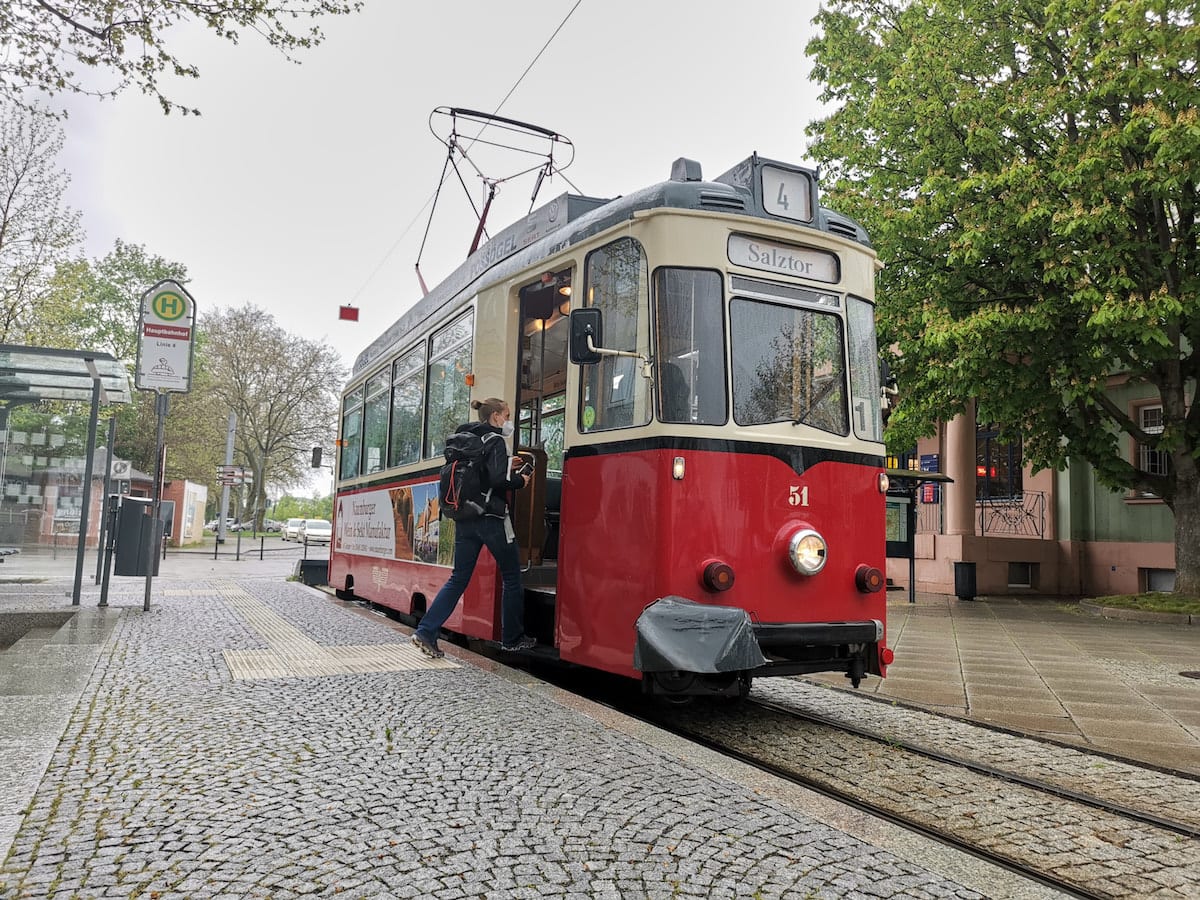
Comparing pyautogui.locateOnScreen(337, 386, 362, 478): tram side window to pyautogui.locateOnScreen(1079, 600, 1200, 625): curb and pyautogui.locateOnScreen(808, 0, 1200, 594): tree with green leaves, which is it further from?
pyautogui.locateOnScreen(1079, 600, 1200, 625): curb

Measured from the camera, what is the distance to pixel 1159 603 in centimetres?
1391

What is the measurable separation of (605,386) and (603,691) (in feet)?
7.85

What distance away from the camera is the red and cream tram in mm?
5148

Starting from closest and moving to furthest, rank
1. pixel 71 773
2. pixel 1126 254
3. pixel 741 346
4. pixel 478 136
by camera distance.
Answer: pixel 71 773
pixel 741 346
pixel 478 136
pixel 1126 254

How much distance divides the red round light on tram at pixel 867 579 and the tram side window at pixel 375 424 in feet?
19.6

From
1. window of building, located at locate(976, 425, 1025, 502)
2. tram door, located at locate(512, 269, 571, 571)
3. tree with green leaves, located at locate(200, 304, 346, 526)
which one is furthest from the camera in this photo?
tree with green leaves, located at locate(200, 304, 346, 526)

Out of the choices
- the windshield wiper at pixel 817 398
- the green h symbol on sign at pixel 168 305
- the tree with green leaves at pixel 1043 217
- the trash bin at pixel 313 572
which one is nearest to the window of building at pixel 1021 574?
the tree with green leaves at pixel 1043 217

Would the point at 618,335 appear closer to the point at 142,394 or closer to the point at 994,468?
the point at 994,468

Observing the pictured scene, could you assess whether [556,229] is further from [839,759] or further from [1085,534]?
[1085,534]

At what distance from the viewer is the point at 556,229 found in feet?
22.5

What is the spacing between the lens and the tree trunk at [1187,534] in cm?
1399

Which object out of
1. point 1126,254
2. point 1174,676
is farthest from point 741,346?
point 1126,254

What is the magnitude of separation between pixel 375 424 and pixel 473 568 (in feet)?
14.6

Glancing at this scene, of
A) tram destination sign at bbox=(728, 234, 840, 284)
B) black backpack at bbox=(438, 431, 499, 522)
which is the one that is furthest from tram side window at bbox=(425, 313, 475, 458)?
tram destination sign at bbox=(728, 234, 840, 284)
